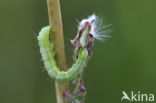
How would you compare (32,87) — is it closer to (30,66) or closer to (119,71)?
(30,66)

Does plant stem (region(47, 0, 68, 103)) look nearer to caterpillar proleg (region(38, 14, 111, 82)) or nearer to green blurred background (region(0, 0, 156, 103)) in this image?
caterpillar proleg (region(38, 14, 111, 82))

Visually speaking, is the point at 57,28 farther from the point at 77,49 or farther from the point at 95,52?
the point at 95,52

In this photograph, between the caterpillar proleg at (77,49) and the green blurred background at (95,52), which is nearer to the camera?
the caterpillar proleg at (77,49)

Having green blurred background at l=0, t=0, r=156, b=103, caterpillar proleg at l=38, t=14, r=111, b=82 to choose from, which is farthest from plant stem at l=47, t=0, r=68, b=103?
green blurred background at l=0, t=0, r=156, b=103

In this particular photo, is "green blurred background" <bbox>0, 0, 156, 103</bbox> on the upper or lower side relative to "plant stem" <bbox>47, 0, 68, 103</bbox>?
upper

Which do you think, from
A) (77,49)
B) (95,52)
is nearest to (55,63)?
(77,49)

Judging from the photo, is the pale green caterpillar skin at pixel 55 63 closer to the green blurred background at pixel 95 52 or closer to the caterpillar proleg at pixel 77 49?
the caterpillar proleg at pixel 77 49

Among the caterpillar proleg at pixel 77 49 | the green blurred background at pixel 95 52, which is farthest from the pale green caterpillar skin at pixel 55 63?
the green blurred background at pixel 95 52
